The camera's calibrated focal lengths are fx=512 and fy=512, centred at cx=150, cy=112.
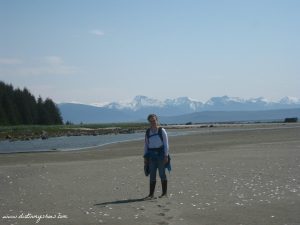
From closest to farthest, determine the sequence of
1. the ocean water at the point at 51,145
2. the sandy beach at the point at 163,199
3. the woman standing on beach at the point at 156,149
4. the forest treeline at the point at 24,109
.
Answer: the sandy beach at the point at 163,199 → the woman standing on beach at the point at 156,149 → the ocean water at the point at 51,145 → the forest treeline at the point at 24,109

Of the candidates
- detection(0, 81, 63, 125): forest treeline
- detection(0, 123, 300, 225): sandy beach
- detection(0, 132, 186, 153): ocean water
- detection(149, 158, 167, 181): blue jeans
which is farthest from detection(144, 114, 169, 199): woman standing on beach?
detection(0, 81, 63, 125): forest treeline

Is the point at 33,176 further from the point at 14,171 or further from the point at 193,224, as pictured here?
the point at 193,224

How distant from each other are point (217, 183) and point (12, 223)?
7973 millimetres

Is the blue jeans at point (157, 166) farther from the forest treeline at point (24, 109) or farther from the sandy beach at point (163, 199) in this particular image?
the forest treeline at point (24, 109)

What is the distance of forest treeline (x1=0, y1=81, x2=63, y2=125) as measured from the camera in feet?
388

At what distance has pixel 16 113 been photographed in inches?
4843

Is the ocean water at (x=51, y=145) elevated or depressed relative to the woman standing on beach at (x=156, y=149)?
depressed

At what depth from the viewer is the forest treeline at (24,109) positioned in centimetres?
11825

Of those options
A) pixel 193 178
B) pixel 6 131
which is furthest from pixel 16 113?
pixel 193 178

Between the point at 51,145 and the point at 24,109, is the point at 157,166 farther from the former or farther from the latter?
the point at 24,109

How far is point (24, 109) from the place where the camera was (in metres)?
127

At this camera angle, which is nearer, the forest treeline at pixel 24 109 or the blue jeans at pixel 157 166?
the blue jeans at pixel 157 166

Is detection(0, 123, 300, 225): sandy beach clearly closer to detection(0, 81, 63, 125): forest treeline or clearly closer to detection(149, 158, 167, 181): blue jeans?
detection(149, 158, 167, 181): blue jeans

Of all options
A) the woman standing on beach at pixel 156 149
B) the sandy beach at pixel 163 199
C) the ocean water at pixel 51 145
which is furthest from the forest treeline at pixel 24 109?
the woman standing on beach at pixel 156 149
